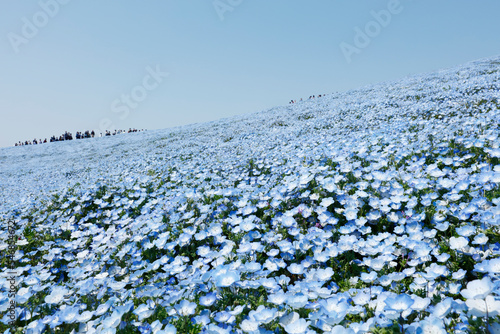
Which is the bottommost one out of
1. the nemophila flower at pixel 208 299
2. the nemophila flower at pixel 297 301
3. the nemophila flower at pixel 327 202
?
the nemophila flower at pixel 327 202

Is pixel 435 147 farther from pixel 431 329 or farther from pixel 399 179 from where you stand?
pixel 431 329

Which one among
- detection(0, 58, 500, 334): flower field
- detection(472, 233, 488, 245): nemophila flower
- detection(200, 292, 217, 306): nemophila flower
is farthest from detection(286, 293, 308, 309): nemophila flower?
detection(472, 233, 488, 245): nemophila flower

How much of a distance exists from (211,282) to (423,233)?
6.35 ft

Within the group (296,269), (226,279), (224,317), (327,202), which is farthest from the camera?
A: (327,202)

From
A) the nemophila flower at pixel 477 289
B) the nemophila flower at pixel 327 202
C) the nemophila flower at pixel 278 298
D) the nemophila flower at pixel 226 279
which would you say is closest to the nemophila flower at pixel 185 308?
the nemophila flower at pixel 226 279

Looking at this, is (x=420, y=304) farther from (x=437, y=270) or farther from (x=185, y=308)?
(x=185, y=308)

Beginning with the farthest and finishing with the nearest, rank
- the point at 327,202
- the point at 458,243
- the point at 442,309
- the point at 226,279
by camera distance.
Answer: the point at 327,202, the point at 458,243, the point at 226,279, the point at 442,309

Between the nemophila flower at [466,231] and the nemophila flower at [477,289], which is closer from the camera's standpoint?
the nemophila flower at [477,289]

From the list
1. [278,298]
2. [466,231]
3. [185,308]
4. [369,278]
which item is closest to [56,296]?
[185,308]

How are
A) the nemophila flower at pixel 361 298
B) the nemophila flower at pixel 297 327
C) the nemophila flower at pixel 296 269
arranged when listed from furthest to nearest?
the nemophila flower at pixel 296 269, the nemophila flower at pixel 361 298, the nemophila flower at pixel 297 327

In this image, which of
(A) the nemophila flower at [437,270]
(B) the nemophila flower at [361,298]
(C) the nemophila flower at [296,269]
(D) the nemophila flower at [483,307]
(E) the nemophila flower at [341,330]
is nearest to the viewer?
(D) the nemophila flower at [483,307]

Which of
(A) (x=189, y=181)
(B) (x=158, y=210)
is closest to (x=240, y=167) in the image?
(A) (x=189, y=181)

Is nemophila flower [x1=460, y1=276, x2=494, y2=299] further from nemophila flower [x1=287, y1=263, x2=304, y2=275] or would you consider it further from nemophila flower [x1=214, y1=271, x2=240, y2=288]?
nemophila flower [x1=214, y1=271, x2=240, y2=288]

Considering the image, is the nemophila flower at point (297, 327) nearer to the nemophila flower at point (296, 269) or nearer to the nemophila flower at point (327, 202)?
the nemophila flower at point (296, 269)
